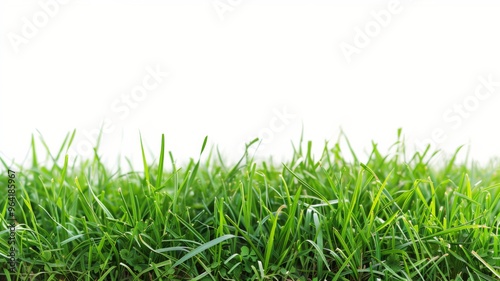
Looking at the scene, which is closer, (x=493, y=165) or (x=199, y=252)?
(x=199, y=252)

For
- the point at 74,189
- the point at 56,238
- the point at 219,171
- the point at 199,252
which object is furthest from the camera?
the point at 219,171

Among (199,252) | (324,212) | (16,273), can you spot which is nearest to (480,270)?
(324,212)

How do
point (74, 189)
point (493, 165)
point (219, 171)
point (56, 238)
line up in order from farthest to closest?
point (493, 165), point (219, 171), point (74, 189), point (56, 238)

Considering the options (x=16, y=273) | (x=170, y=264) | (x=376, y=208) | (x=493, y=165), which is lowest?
(x=16, y=273)

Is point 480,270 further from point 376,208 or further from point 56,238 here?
point 56,238

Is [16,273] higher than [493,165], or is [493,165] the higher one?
[493,165]

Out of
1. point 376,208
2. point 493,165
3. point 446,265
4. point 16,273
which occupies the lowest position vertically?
point 16,273

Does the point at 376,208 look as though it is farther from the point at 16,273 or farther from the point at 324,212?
the point at 16,273

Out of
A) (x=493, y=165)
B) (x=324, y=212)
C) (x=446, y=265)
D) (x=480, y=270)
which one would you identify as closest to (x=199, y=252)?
(x=324, y=212)

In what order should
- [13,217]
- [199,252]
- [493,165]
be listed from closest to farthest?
[199,252] < [13,217] < [493,165]
